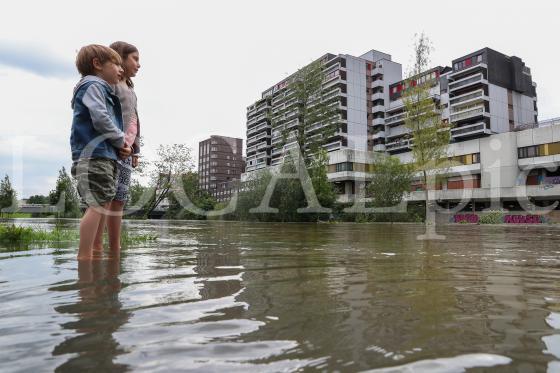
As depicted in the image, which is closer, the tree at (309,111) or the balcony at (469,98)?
the tree at (309,111)

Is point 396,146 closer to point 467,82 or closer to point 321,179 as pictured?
point 467,82

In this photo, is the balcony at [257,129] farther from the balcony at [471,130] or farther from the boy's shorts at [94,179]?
the boy's shorts at [94,179]

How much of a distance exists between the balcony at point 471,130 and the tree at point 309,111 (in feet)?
109

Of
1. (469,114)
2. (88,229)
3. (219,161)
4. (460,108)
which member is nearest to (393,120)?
(460,108)

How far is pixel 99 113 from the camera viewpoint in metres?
2.85

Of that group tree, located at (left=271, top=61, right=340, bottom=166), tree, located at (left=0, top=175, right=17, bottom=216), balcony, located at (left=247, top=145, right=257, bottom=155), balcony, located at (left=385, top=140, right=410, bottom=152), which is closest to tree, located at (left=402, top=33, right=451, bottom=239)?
tree, located at (left=271, top=61, right=340, bottom=166)

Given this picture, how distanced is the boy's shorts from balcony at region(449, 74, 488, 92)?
60.3m

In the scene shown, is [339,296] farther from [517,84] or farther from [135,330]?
[517,84]

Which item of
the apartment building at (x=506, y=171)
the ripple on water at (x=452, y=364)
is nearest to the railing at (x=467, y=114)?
the apartment building at (x=506, y=171)

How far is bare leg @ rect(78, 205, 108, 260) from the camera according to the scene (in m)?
2.91

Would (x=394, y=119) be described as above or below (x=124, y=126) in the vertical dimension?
above

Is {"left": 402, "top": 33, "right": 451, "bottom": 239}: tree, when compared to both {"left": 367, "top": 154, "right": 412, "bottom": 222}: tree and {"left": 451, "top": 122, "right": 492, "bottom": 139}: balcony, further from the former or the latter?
{"left": 451, "top": 122, "right": 492, "bottom": 139}: balcony

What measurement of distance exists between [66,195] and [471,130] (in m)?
51.3

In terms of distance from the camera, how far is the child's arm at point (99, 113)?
9.34 ft
